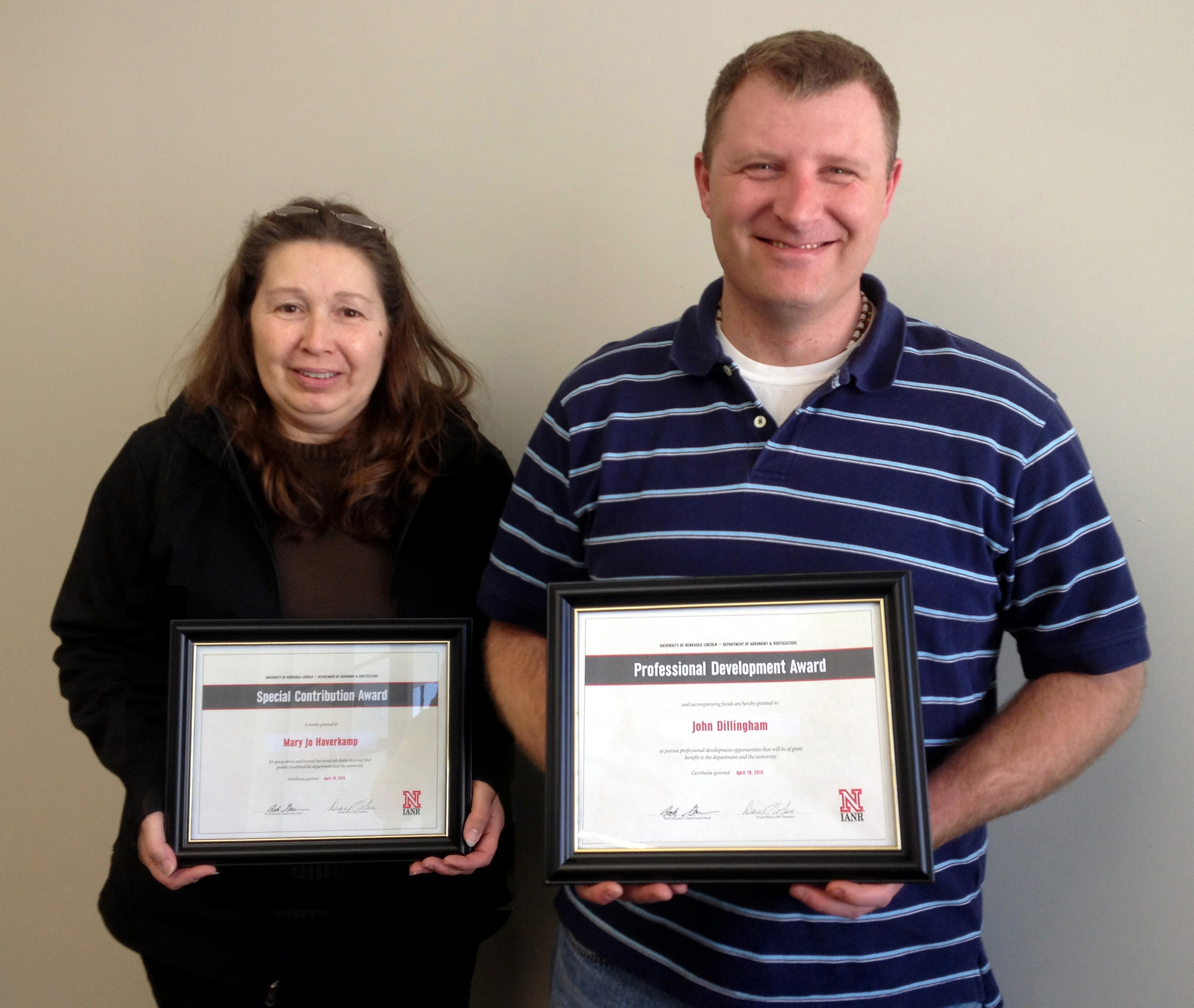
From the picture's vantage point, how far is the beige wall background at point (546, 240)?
1.57 m

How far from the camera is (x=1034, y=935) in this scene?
1683 millimetres

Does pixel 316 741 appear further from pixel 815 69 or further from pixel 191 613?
pixel 815 69

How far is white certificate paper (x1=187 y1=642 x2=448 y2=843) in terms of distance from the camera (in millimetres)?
1509

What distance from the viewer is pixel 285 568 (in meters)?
1.73

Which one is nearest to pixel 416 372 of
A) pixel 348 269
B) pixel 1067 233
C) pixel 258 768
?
pixel 348 269

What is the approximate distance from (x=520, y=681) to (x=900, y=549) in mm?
609

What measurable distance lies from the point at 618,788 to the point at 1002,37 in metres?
1.40

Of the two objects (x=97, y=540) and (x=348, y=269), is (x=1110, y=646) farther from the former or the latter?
(x=97, y=540)

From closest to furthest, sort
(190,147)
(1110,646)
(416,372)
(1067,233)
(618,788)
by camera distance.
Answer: (618,788), (1110,646), (1067,233), (416,372), (190,147)

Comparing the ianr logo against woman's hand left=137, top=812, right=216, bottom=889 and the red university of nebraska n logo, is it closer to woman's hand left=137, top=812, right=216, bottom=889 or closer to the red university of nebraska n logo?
the red university of nebraska n logo

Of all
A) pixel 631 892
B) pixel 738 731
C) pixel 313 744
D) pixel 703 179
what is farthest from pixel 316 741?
pixel 703 179

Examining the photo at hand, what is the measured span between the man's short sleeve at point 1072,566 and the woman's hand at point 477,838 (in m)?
0.89
